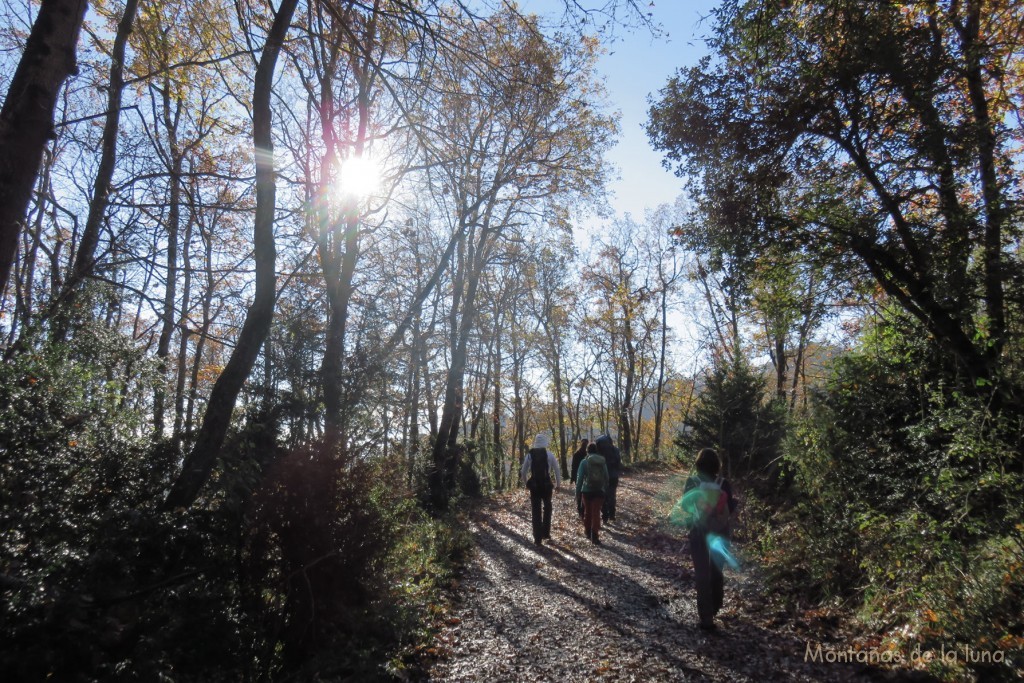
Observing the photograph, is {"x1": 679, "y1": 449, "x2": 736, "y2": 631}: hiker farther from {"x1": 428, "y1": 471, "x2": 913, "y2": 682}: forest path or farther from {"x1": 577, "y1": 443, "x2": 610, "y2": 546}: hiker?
{"x1": 577, "y1": 443, "x2": 610, "y2": 546}: hiker

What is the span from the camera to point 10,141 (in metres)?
3.88

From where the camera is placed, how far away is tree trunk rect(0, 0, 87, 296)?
3879mm

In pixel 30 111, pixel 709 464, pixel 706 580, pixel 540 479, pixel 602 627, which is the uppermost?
pixel 30 111

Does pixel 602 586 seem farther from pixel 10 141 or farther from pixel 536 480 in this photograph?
pixel 10 141

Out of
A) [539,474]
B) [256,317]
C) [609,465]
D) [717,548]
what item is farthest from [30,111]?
[609,465]

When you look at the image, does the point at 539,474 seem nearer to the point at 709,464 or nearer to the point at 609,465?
the point at 609,465

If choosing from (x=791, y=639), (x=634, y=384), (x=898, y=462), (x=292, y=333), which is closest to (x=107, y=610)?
(x=791, y=639)

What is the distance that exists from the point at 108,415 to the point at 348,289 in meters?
5.23

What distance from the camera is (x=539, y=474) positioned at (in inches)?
431

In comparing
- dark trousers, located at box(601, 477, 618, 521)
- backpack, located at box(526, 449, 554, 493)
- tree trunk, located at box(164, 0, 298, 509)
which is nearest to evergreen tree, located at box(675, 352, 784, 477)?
dark trousers, located at box(601, 477, 618, 521)

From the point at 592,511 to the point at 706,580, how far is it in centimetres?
515

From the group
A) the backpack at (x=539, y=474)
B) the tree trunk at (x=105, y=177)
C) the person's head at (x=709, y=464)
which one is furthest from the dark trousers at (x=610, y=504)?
the tree trunk at (x=105, y=177)

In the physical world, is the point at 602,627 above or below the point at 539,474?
below

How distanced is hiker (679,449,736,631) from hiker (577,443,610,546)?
472 centimetres
